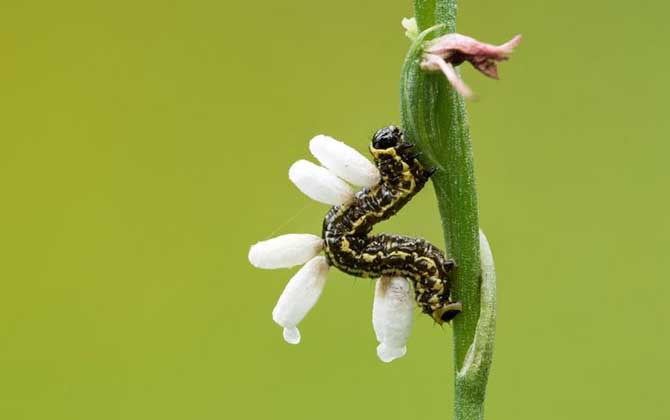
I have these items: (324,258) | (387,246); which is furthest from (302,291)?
(387,246)

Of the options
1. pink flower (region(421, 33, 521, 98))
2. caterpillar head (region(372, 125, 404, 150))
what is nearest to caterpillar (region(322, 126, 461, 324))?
caterpillar head (region(372, 125, 404, 150))

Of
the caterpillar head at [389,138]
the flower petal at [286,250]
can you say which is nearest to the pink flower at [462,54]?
the caterpillar head at [389,138]

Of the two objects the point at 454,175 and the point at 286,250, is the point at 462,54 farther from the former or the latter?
the point at 286,250

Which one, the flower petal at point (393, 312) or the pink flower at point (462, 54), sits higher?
the pink flower at point (462, 54)

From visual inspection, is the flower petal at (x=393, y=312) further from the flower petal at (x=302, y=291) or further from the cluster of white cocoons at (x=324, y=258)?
the flower petal at (x=302, y=291)

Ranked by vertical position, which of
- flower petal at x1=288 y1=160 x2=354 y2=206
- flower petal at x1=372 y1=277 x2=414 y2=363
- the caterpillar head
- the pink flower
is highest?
the pink flower

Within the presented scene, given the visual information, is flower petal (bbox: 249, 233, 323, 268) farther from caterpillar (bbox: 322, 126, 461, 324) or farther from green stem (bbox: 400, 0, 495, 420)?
green stem (bbox: 400, 0, 495, 420)
